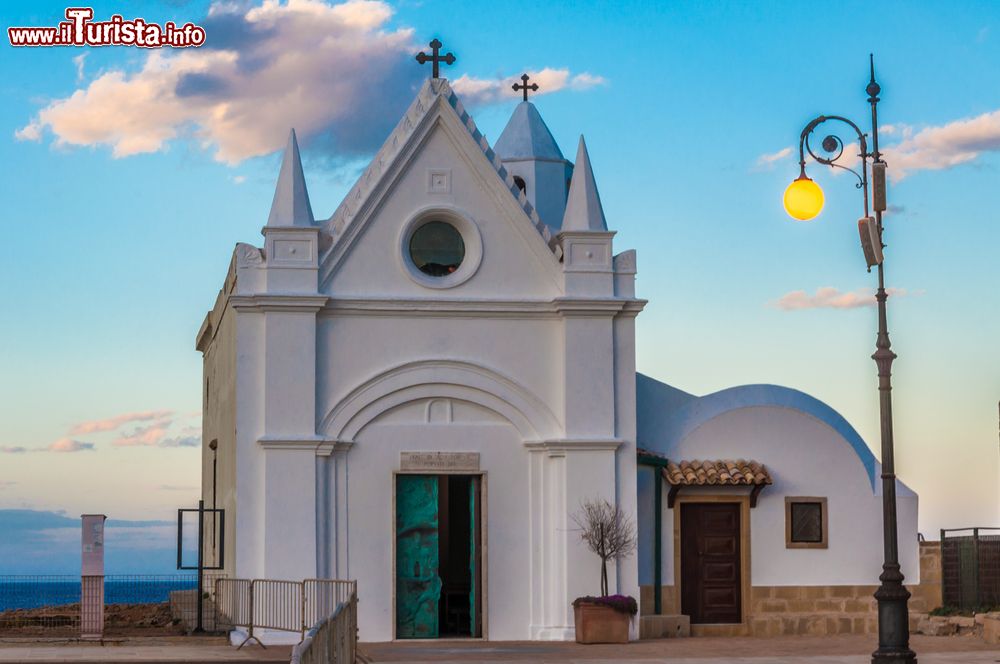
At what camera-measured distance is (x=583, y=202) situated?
1228 inches

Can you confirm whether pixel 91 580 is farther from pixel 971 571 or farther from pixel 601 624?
pixel 971 571

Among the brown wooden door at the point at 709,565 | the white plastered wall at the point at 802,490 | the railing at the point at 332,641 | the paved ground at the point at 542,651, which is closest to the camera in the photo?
the railing at the point at 332,641

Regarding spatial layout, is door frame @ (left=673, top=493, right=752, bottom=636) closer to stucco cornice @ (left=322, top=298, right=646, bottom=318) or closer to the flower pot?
the flower pot

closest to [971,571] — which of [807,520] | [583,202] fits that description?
[807,520]

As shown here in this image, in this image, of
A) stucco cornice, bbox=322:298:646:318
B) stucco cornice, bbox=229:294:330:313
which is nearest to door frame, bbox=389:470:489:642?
stucco cornice, bbox=322:298:646:318

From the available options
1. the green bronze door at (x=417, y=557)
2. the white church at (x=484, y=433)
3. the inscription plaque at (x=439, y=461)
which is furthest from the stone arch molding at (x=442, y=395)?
the green bronze door at (x=417, y=557)

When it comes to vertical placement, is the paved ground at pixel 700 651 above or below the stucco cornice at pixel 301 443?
below

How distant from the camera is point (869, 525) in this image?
32.2 meters

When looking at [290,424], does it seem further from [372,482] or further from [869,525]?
[869,525]

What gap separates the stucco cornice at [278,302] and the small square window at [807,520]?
30.2ft

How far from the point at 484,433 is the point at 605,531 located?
2.69m

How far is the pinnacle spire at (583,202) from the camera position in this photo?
31.1 m

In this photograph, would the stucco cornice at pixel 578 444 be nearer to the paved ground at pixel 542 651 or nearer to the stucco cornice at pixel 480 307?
the stucco cornice at pixel 480 307

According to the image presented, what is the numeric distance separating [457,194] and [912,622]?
36.4 feet
